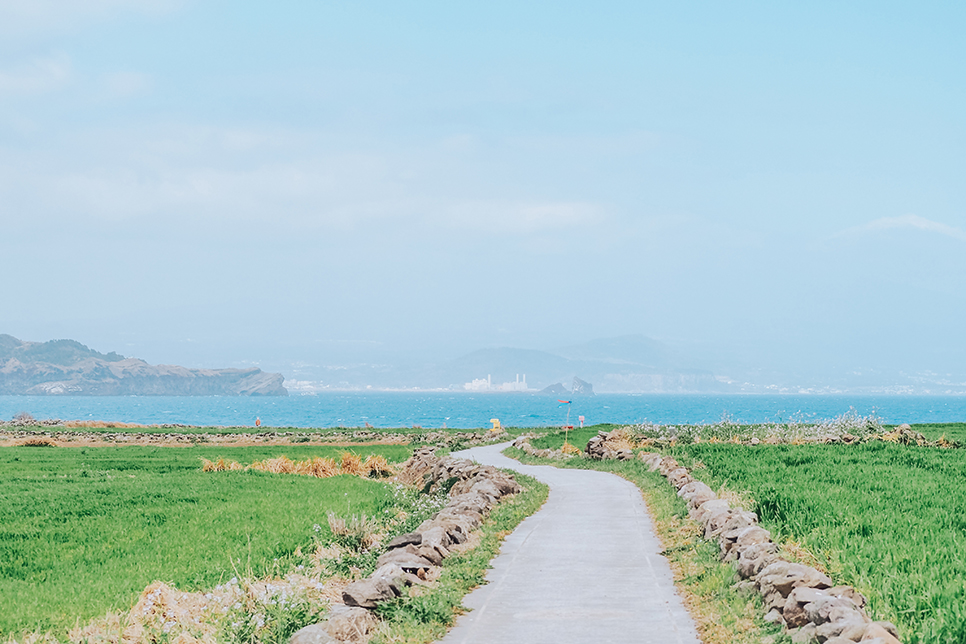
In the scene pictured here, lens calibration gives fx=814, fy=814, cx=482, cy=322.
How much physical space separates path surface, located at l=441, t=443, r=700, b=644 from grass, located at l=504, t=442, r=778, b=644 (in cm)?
20

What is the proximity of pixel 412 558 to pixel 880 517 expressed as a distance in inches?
284

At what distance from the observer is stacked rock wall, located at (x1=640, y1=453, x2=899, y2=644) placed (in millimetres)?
7273

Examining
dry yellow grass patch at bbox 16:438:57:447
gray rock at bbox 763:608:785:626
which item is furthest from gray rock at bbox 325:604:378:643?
dry yellow grass patch at bbox 16:438:57:447

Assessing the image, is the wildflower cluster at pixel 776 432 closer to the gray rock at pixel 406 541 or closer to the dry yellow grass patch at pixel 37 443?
the gray rock at pixel 406 541

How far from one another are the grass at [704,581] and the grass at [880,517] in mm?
1080

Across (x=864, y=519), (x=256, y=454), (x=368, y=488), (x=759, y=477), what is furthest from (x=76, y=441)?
(x=864, y=519)

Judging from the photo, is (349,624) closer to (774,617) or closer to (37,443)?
(774,617)

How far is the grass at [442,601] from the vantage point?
8836mm

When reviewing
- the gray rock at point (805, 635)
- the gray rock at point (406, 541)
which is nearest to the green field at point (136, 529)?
the gray rock at point (406, 541)

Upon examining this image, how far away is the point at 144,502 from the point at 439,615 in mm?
11894

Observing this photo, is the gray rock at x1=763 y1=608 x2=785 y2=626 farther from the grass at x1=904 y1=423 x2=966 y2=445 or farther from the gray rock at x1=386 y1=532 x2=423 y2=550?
the grass at x1=904 y1=423 x2=966 y2=445

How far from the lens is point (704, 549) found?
1275cm

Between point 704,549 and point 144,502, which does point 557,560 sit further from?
point 144,502

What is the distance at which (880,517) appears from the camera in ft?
41.1
